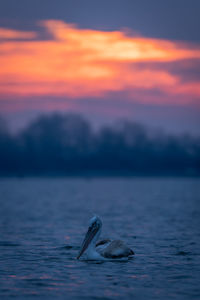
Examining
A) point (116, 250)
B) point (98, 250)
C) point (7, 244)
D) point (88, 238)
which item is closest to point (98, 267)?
point (116, 250)

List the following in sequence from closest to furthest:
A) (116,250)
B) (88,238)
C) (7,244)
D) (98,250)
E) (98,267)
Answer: (98,267) → (116,250) → (88,238) → (98,250) → (7,244)

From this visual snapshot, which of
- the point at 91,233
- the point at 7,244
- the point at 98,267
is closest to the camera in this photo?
the point at 98,267

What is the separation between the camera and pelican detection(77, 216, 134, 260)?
13.7m

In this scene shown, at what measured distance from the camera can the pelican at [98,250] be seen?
44.9 feet

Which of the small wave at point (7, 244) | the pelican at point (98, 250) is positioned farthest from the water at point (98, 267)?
the pelican at point (98, 250)

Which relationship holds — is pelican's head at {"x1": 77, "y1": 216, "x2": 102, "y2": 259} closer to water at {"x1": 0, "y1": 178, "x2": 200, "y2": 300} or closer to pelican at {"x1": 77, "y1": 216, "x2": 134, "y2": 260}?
pelican at {"x1": 77, "y1": 216, "x2": 134, "y2": 260}

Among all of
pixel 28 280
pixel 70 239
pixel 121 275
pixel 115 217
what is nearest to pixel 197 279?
pixel 121 275

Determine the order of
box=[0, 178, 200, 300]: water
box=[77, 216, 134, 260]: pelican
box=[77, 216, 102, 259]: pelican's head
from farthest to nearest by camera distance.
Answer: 1. box=[77, 216, 102, 259]: pelican's head
2. box=[77, 216, 134, 260]: pelican
3. box=[0, 178, 200, 300]: water

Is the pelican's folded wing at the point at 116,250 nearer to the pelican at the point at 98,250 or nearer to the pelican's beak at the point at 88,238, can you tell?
the pelican at the point at 98,250

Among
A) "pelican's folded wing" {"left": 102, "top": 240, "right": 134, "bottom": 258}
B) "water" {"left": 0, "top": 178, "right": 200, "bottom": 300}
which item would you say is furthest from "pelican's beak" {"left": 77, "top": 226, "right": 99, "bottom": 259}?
"pelican's folded wing" {"left": 102, "top": 240, "right": 134, "bottom": 258}

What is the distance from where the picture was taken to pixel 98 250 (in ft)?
47.0

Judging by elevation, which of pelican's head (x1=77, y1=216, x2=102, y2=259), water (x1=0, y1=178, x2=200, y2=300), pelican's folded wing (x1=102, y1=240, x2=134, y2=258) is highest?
pelican's head (x1=77, y1=216, x2=102, y2=259)

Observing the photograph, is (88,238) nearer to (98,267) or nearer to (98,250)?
(98,250)

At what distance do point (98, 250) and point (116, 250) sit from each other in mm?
721
